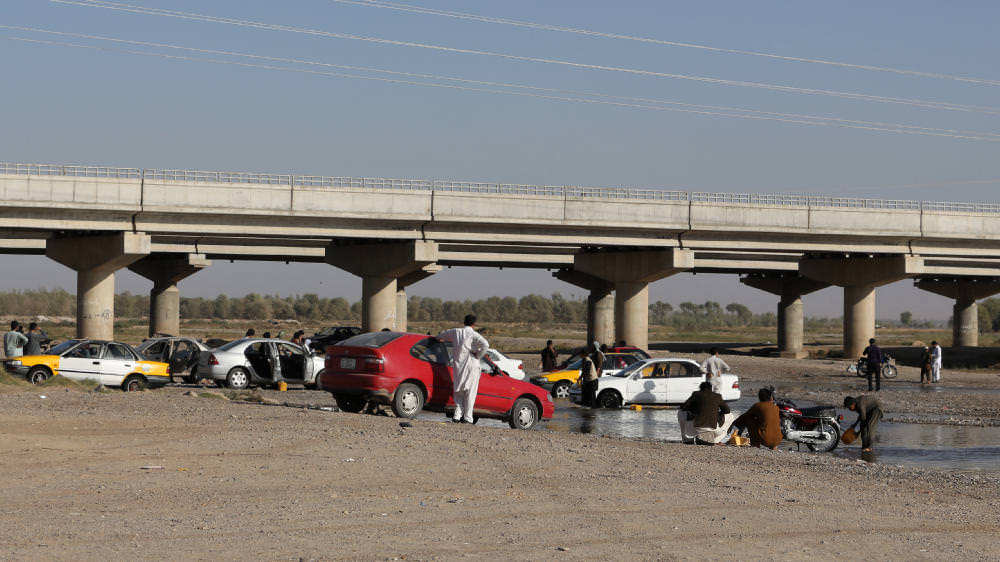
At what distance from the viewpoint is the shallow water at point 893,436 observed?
18562mm

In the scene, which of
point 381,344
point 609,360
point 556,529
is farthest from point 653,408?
point 556,529

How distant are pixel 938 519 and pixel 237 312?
159898 mm

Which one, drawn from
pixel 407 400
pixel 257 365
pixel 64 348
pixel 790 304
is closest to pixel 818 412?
pixel 407 400

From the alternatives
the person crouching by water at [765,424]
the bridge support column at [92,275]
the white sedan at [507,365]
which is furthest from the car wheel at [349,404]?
the bridge support column at [92,275]

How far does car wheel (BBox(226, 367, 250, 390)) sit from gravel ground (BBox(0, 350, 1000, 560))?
9.25 metres

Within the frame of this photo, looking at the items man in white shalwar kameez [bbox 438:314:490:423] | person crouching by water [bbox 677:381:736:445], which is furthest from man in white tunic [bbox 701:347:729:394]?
man in white shalwar kameez [bbox 438:314:490:423]

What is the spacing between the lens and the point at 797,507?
1200 centimetres

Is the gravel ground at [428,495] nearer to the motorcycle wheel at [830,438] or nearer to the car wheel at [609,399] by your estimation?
the motorcycle wheel at [830,438]

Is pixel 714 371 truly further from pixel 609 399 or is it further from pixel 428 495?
pixel 428 495

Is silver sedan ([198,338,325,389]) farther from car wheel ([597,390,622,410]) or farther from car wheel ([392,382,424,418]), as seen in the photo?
car wheel ([392,382,424,418])

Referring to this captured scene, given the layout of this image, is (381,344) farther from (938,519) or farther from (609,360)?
(609,360)

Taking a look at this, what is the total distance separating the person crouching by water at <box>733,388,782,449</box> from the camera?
61.9ft

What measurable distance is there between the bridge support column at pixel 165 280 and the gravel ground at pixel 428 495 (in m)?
48.1

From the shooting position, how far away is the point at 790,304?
7769 centimetres
